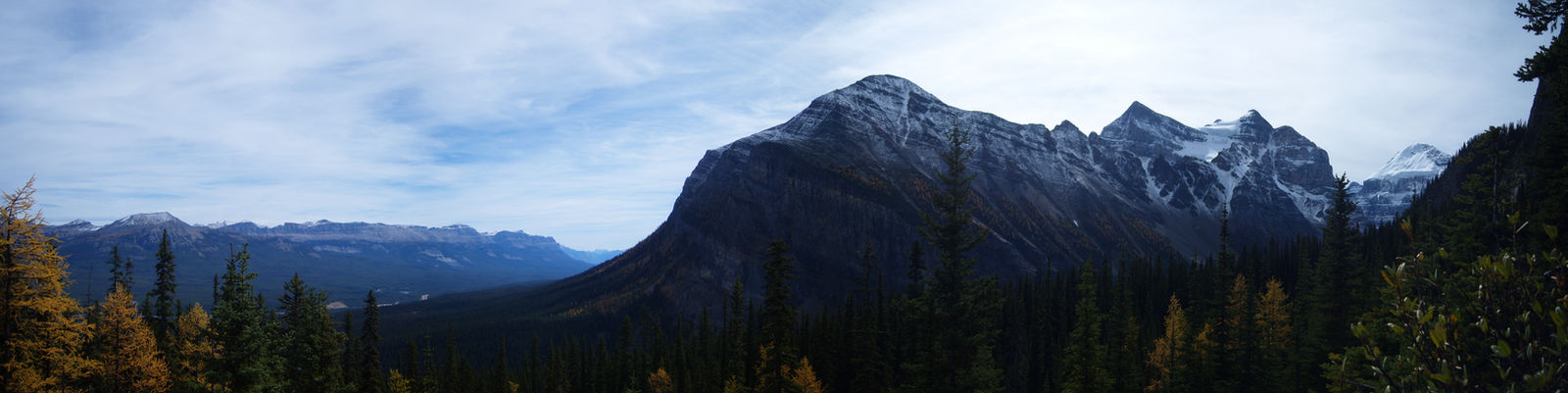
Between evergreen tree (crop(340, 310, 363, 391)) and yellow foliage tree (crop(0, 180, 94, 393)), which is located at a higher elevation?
yellow foliage tree (crop(0, 180, 94, 393))

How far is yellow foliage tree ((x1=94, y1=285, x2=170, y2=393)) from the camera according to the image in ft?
109

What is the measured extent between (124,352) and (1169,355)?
226 feet

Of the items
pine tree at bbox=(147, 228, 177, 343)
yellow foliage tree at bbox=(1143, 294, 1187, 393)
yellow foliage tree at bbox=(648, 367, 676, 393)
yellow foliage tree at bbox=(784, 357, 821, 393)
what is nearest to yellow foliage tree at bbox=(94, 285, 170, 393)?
pine tree at bbox=(147, 228, 177, 343)

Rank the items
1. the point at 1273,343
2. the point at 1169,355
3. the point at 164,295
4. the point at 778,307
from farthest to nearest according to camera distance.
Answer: the point at 1169,355
the point at 1273,343
the point at 164,295
the point at 778,307

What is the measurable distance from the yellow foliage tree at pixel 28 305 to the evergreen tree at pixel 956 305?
31.5 m

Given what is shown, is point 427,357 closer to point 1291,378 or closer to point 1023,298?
point 1291,378

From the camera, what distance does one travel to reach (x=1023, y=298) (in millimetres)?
111062

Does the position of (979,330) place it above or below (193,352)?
above

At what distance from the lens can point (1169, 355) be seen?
59062 mm

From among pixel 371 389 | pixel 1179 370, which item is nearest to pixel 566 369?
pixel 371 389

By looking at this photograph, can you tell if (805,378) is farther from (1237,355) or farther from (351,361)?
(351,361)

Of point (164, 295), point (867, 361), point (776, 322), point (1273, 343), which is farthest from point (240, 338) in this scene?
point (1273, 343)

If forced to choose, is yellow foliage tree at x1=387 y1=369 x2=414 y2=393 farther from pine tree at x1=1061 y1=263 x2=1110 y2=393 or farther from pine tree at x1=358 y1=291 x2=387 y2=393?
pine tree at x1=1061 y1=263 x2=1110 y2=393

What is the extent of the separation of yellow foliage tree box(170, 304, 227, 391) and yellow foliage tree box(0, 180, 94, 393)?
19.4 feet
